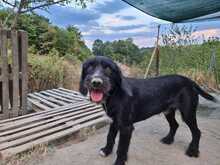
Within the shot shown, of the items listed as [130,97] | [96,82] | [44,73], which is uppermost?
[96,82]

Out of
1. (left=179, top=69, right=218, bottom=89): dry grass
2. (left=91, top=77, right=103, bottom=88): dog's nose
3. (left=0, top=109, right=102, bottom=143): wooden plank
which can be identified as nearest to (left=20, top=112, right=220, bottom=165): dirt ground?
(left=0, top=109, right=102, bottom=143): wooden plank

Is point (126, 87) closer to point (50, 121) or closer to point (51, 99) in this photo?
point (50, 121)

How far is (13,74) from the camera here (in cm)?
471

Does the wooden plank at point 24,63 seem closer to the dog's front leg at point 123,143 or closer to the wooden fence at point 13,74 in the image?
the wooden fence at point 13,74

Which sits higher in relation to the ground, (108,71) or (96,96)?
(108,71)

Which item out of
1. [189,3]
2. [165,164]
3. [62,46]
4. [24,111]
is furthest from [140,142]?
[62,46]

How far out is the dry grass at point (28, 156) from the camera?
10.4 ft

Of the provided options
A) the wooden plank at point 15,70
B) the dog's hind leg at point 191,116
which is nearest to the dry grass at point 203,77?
the wooden plank at point 15,70

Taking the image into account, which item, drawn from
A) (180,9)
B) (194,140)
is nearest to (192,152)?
(194,140)

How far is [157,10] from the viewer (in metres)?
5.80

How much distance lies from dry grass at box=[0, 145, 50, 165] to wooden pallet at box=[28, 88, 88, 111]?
174 centimetres

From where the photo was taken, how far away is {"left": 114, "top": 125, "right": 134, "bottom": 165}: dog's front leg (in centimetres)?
300

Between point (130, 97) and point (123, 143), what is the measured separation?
0.42 meters

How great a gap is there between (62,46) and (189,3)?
5.34 meters
